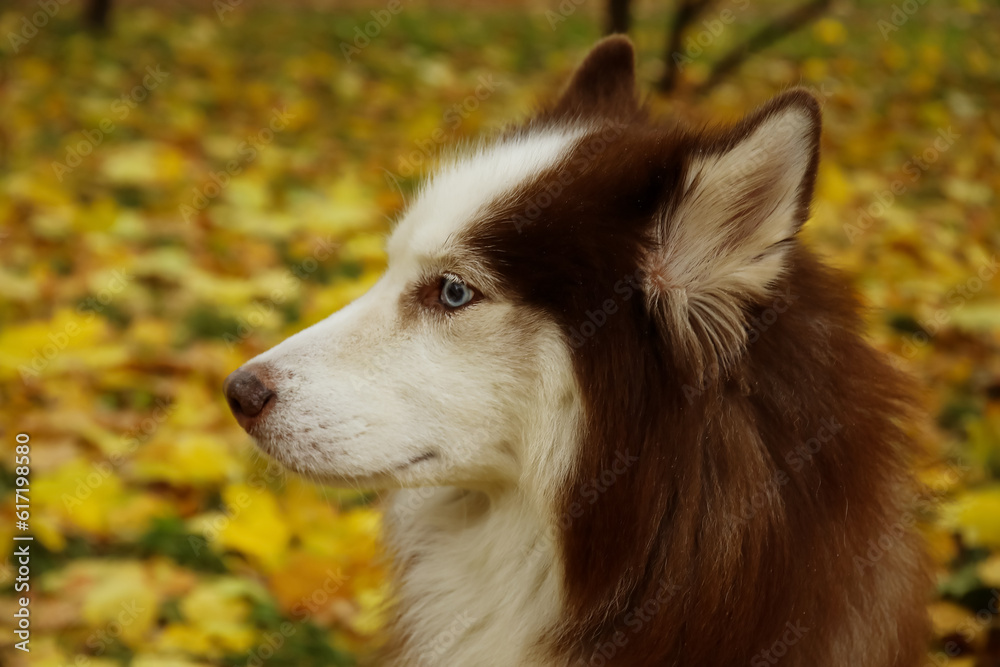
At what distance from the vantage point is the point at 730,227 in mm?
1905

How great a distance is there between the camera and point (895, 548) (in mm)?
2125

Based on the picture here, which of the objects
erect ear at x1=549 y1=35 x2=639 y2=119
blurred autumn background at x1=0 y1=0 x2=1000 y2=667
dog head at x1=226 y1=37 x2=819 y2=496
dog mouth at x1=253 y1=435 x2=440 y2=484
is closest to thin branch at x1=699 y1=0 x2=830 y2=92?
blurred autumn background at x1=0 y1=0 x2=1000 y2=667

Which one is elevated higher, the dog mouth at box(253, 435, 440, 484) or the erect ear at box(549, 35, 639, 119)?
the erect ear at box(549, 35, 639, 119)

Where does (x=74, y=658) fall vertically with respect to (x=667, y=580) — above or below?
below

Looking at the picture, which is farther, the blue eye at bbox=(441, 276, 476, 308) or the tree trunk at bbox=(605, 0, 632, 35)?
the tree trunk at bbox=(605, 0, 632, 35)

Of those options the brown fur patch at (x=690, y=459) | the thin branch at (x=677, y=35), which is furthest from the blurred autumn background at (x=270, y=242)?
the brown fur patch at (x=690, y=459)

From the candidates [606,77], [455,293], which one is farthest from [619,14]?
[455,293]

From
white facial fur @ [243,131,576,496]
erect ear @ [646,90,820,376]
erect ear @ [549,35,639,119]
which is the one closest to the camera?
erect ear @ [646,90,820,376]

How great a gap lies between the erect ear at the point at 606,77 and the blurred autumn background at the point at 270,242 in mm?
440

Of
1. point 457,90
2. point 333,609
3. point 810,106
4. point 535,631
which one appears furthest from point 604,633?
point 457,90

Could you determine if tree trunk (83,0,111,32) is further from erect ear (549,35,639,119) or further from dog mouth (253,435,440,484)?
dog mouth (253,435,440,484)

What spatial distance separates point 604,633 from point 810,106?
3.90 feet

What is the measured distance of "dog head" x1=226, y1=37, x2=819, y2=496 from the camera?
189 centimetres

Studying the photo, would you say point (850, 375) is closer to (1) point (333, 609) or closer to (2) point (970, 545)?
(2) point (970, 545)
